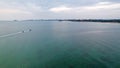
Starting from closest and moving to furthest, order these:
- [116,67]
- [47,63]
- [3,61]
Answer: [116,67] < [47,63] < [3,61]

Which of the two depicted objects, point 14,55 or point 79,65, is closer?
point 79,65


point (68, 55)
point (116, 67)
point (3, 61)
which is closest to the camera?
point (116, 67)

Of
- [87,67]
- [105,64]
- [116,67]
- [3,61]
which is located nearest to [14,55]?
[3,61]

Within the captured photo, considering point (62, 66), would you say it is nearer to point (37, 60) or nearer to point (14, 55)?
point (37, 60)

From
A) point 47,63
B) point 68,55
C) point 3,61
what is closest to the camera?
point 47,63

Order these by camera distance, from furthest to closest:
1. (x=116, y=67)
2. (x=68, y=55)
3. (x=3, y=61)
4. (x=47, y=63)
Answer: (x=68, y=55) → (x=3, y=61) → (x=47, y=63) → (x=116, y=67)

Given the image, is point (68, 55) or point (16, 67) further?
point (68, 55)

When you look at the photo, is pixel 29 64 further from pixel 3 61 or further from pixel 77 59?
pixel 77 59

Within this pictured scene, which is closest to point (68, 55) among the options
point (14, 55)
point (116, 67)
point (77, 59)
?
point (77, 59)
